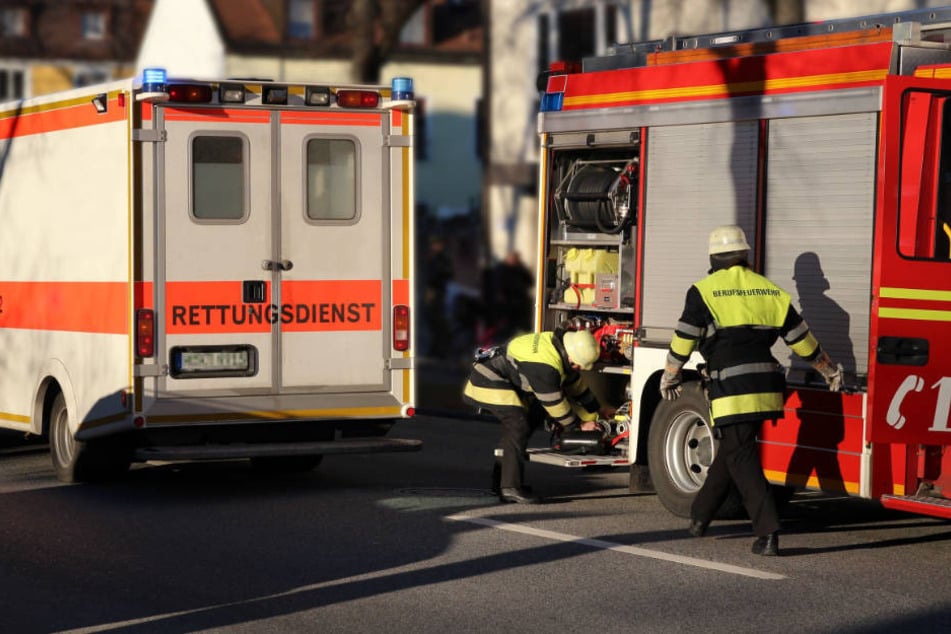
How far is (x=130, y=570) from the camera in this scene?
8.78 metres

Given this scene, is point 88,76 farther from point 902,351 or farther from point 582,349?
point 902,351

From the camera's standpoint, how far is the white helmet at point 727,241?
9.33m

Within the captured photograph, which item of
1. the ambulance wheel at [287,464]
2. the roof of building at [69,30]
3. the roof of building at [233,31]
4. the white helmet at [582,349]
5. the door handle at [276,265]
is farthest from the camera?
the roof of building at [69,30]

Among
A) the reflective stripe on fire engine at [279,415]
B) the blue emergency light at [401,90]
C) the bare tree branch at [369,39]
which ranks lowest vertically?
the reflective stripe on fire engine at [279,415]

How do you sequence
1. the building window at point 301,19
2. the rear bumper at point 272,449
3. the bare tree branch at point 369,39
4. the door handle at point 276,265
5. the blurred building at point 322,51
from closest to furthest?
1. the rear bumper at point 272,449
2. the door handle at point 276,265
3. the bare tree branch at point 369,39
4. the blurred building at point 322,51
5. the building window at point 301,19

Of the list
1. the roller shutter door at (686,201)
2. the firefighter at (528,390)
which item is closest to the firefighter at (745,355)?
the roller shutter door at (686,201)

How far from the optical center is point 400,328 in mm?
11820

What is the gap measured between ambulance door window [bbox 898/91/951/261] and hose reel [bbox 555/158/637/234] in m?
2.51

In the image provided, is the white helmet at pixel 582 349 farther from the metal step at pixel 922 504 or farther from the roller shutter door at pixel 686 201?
the metal step at pixel 922 504

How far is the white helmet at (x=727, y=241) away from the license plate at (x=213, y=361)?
3.57 meters

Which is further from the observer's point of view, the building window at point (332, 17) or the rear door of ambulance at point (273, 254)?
the building window at point (332, 17)

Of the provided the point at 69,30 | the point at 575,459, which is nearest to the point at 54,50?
the point at 69,30

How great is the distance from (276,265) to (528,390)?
1.94 meters

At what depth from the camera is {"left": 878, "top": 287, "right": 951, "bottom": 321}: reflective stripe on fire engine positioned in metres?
8.98
